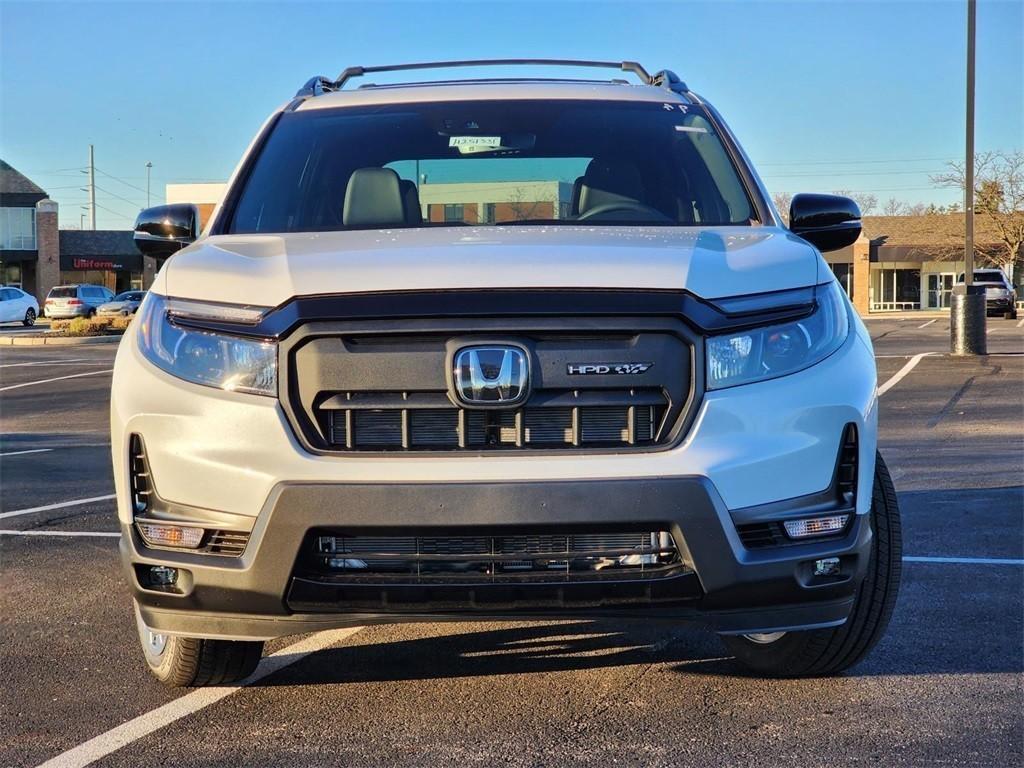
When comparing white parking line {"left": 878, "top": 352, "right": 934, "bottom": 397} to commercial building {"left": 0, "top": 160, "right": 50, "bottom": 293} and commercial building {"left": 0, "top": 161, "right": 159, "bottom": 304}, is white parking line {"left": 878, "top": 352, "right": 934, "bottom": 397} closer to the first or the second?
commercial building {"left": 0, "top": 161, "right": 159, "bottom": 304}

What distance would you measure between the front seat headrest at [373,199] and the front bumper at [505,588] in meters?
1.56

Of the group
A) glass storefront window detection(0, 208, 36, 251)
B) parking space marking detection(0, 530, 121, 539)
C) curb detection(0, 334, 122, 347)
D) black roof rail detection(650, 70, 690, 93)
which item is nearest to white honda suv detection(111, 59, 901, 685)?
black roof rail detection(650, 70, 690, 93)

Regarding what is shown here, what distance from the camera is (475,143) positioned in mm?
4957

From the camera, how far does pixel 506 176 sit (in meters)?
4.94

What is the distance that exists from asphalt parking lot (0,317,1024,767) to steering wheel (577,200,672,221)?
145 centimetres

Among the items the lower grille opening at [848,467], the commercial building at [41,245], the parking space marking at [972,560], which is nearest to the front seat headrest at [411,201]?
the lower grille opening at [848,467]

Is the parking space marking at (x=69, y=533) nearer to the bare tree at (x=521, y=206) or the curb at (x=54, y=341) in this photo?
the bare tree at (x=521, y=206)

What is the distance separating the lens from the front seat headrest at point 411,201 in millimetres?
4496

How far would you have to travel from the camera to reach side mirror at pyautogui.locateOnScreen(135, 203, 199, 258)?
4.70 meters

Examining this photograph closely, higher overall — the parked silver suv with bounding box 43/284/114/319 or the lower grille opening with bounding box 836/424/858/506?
the lower grille opening with bounding box 836/424/858/506

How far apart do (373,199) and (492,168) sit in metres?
0.67

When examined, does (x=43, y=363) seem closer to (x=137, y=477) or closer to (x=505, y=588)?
(x=137, y=477)

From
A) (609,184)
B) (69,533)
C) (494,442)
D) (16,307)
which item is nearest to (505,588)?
(494,442)

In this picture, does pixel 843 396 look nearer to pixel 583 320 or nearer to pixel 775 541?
pixel 775 541
